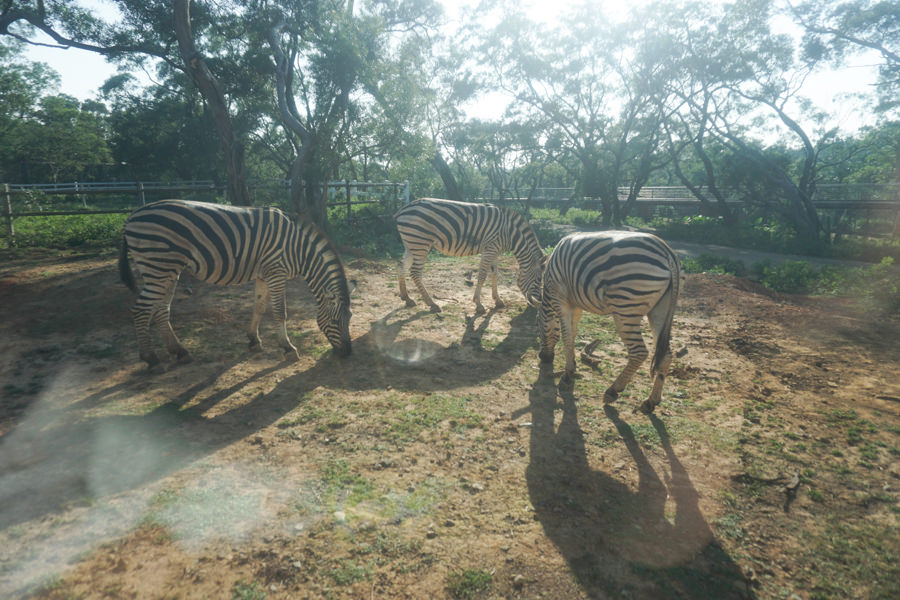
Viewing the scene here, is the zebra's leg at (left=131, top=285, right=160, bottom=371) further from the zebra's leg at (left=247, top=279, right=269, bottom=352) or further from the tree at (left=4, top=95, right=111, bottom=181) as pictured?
the tree at (left=4, top=95, right=111, bottom=181)

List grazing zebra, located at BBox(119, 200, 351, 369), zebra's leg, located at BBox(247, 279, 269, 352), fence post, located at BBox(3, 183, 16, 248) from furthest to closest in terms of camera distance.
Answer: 1. fence post, located at BBox(3, 183, 16, 248)
2. zebra's leg, located at BBox(247, 279, 269, 352)
3. grazing zebra, located at BBox(119, 200, 351, 369)

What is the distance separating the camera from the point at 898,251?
1529 centimetres

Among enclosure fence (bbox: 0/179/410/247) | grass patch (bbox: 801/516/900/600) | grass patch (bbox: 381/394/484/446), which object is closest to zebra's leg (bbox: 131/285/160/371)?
grass patch (bbox: 381/394/484/446)

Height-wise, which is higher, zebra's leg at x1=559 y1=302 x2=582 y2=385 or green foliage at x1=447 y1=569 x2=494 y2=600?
zebra's leg at x1=559 y1=302 x2=582 y2=385

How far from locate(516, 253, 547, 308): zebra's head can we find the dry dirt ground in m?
1.89

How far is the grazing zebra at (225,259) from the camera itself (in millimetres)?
5414

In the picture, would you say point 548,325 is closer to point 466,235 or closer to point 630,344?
point 630,344

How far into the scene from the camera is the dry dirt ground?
2.65m

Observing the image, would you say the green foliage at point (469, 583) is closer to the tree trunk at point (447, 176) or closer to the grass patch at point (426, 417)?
the grass patch at point (426, 417)

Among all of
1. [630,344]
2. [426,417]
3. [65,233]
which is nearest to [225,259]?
[426,417]

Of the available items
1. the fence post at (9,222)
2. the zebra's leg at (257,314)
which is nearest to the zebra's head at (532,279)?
the zebra's leg at (257,314)

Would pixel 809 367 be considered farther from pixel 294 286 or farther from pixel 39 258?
pixel 39 258

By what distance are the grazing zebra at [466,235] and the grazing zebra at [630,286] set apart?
150 inches

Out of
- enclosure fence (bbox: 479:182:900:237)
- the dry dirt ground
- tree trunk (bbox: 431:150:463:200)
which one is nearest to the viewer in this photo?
the dry dirt ground
